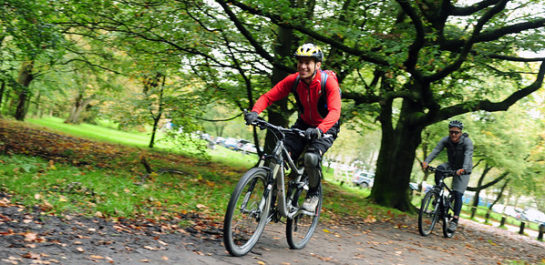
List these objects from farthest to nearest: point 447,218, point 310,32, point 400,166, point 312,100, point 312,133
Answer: point 400,166
point 310,32
point 447,218
point 312,100
point 312,133

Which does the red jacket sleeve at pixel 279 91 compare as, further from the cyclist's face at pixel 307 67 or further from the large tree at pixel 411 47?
the large tree at pixel 411 47

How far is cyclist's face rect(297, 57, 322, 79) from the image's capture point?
183 inches

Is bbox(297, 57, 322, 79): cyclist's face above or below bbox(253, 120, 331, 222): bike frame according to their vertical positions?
above

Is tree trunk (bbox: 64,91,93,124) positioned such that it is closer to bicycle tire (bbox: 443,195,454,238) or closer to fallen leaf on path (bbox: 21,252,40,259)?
bicycle tire (bbox: 443,195,454,238)

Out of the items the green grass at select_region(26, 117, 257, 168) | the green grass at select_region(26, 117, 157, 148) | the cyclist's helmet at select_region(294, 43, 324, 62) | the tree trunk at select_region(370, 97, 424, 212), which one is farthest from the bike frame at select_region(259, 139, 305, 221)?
the green grass at select_region(26, 117, 157, 148)

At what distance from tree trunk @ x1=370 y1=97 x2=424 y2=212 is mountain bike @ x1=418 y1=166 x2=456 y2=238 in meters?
4.06

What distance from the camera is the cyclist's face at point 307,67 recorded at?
4.66 m

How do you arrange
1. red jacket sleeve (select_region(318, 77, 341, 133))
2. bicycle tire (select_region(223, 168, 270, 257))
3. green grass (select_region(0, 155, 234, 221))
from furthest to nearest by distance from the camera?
green grass (select_region(0, 155, 234, 221)), red jacket sleeve (select_region(318, 77, 341, 133)), bicycle tire (select_region(223, 168, 270, 257))

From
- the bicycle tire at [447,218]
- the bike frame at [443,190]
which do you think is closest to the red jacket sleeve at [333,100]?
the bike frame at [443,190]

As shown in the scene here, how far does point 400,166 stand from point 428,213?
15.3 ft

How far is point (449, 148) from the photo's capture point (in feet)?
28.9

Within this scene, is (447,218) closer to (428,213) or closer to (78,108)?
(428,213)

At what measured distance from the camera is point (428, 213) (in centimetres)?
865

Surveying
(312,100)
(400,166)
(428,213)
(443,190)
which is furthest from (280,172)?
(400,166)
